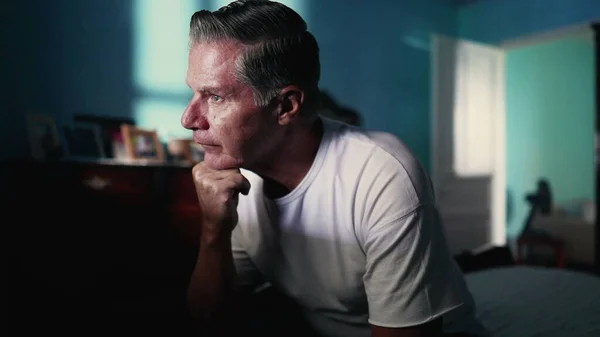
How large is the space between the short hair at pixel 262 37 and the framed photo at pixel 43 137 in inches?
60.1

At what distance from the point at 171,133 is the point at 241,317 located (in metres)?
1.60

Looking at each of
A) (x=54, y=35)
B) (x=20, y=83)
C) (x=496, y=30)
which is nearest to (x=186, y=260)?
(x=20, y=83)

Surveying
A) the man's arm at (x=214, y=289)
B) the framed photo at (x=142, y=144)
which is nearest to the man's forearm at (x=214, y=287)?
the man's arm at (x=214, y=289)

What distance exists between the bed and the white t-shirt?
0.55ft

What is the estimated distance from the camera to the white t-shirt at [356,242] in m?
0.73

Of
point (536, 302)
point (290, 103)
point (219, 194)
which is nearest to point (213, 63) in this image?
point (290, 103)

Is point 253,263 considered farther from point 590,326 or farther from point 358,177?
point 590,326

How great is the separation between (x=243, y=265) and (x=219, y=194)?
0.29 meters

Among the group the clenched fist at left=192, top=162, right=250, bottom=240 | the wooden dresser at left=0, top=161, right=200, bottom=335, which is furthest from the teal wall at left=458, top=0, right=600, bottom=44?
the clenched fist at left=192, top=162, right=250, bottom=240

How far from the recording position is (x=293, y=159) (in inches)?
34.7

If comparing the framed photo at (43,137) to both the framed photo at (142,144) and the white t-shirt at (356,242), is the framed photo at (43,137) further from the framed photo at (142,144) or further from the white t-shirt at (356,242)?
the white t-shirt at (356,242)

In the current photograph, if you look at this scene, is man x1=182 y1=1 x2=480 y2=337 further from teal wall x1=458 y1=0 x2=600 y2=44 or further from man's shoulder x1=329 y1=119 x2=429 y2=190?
teal wall x1=458 y1=0 x2=600 y2=44

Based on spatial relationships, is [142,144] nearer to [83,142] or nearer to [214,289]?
[83,142]

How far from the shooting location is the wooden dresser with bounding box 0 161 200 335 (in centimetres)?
160
